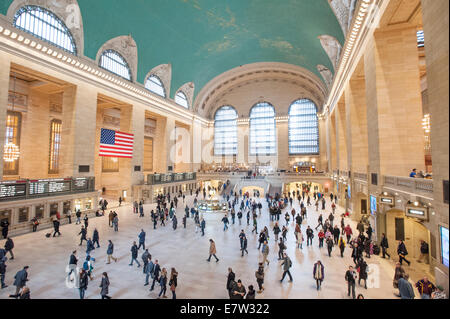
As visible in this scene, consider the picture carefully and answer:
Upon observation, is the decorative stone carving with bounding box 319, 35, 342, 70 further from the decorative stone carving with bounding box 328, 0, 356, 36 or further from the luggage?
the luggage

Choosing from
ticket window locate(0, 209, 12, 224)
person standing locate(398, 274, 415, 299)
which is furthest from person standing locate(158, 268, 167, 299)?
ticket window locate(0, 209, 12, 224)

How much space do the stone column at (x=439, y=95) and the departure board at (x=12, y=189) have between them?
57.3ft

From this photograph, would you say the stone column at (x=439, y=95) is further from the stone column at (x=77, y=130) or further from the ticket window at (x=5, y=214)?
the stone column at (x=77, y=130)

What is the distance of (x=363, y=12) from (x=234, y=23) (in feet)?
44.2

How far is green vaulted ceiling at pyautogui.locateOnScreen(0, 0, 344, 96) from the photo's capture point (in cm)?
1642

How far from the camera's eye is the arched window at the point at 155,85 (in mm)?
23859

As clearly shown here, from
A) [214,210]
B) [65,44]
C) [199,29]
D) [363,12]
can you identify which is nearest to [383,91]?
[363,12]

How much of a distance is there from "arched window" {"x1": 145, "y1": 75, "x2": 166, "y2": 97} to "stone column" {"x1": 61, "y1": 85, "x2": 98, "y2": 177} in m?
7.80

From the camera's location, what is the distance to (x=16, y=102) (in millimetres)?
15922

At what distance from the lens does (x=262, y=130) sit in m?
37.2

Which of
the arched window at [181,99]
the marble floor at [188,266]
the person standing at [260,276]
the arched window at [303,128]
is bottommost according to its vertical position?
the marble floor at [188,266]

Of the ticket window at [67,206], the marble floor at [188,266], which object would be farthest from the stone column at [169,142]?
the marble floor at [188,266]

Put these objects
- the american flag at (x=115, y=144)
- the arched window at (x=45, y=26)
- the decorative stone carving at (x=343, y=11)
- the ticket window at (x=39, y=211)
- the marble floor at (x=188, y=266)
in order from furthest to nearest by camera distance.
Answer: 1. the american flag at (x=115, y=144)
2. the decorative stone carving at (x=343, y=11)
3. the arched window at (x=45, y=26)
4. the ticket window at (x=39, y=211)
5. the marble floor at (x=188, y=266)

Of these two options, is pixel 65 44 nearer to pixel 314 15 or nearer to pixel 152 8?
pixel 152 8
